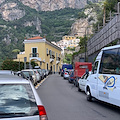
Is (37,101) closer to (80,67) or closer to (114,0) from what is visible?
(80,67)

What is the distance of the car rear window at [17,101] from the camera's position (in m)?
3.88

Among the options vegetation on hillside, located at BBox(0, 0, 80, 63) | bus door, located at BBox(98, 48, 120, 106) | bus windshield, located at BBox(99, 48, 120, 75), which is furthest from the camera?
vegetation on hillside, located at BBox(0, 0, 80, 63)

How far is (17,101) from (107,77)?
6153 mm

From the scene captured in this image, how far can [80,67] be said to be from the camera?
25281 mm

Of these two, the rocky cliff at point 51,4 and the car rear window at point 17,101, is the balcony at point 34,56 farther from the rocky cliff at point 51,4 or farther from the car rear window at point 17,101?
the rocky cliff at point 51,4

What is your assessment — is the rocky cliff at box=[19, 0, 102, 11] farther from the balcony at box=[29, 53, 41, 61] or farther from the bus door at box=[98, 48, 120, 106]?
the bus door at box=[98, 48, 120, 106]

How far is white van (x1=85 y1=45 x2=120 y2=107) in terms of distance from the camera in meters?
8.84

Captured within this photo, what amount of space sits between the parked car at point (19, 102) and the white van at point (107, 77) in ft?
16.9

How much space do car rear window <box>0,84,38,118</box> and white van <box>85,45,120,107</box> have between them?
5.18m

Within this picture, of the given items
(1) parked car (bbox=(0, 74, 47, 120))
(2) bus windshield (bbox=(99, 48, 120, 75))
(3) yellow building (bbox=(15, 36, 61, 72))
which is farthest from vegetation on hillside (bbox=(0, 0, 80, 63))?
(1) parked car (bbox=(0, 74, 47, 120))

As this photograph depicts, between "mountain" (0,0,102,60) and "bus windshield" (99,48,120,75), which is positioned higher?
"mountain" (0,0,102,60)

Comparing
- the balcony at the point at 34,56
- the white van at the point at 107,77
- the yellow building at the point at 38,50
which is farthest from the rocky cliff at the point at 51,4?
the white van at the point at 107,77

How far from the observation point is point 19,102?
408 cm

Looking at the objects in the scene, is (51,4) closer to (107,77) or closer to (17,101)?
(107,77)
